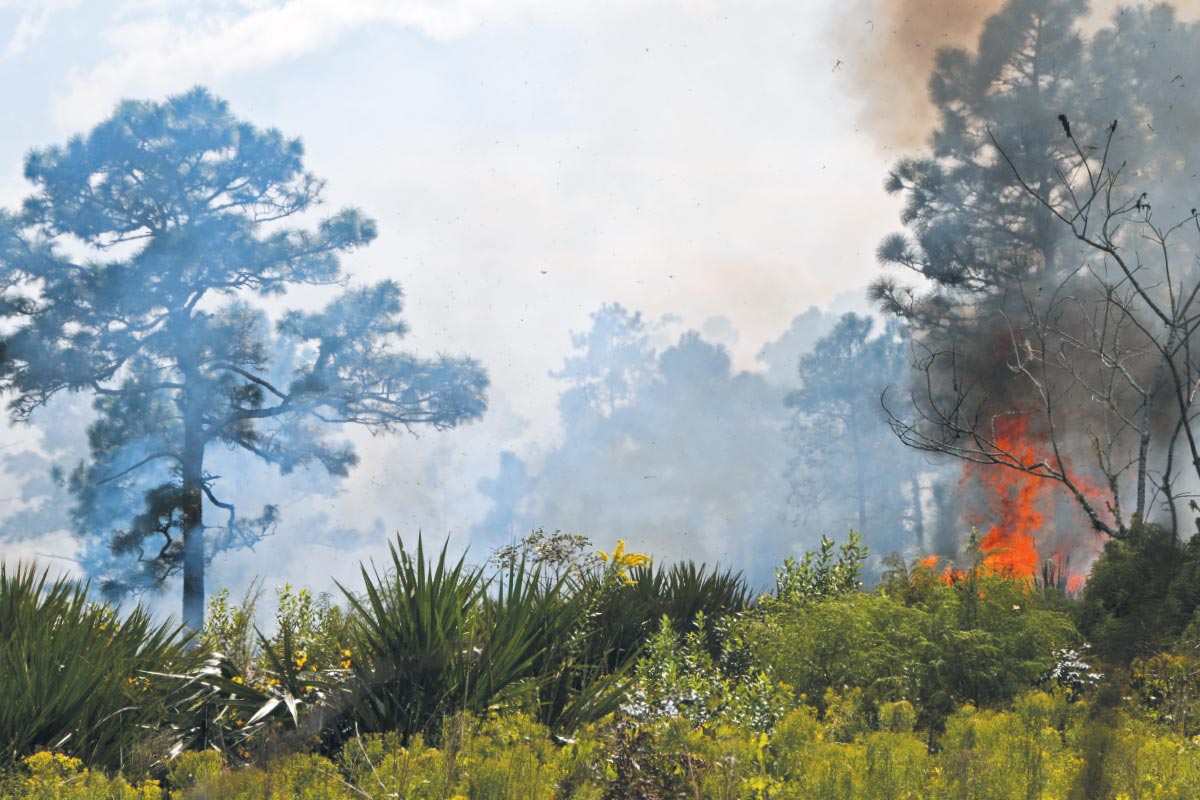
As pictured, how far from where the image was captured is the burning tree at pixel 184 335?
17547 millimetres

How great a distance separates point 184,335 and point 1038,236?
15185 millimetres

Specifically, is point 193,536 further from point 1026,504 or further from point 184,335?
point 1026,504

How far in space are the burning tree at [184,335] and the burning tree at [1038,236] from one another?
28.3 ft

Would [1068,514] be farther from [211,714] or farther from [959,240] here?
[211,714]

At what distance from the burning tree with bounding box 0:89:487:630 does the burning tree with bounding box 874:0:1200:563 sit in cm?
863

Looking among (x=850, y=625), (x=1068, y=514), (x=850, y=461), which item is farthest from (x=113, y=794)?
(x=850, y=461)

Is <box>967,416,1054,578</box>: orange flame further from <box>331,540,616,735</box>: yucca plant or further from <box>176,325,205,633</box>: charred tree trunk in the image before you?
<box>331,540,616,735</box>: yucca plant

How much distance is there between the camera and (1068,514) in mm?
18828

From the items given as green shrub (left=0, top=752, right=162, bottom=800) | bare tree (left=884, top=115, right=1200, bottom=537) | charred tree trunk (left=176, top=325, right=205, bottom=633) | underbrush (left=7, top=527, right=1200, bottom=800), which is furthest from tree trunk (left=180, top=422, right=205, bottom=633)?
green shrub (left=0, top=752, right=162, bottom=800)

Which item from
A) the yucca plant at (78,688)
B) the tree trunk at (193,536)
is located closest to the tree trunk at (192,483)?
the tree trunk at (193,536)

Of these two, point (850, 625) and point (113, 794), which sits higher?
point (850, 625)

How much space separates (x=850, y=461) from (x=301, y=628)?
1617cm

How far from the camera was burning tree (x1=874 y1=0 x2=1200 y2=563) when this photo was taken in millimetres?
18266

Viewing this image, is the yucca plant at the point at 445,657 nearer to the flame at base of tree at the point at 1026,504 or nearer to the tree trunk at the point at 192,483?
the tree trunk at the point at 192,483
